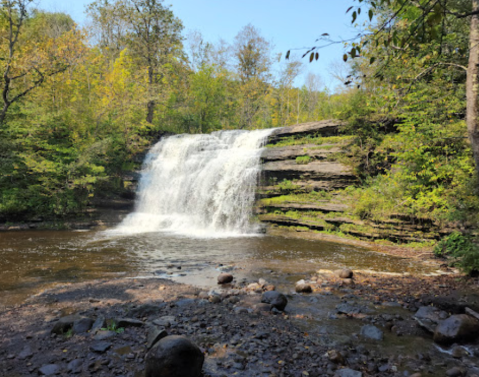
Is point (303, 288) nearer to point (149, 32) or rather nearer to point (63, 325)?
point (63, 325)

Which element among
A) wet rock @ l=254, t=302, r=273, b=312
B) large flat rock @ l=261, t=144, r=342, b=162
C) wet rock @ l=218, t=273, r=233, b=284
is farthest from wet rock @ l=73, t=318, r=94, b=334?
large flat rock @ l=261, t=144, r=342, b=162

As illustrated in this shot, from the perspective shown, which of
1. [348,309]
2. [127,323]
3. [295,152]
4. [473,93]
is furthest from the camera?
[295,152]

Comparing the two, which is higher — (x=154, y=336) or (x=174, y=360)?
(x=174, y=360)

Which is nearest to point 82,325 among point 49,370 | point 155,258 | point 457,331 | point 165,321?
point 49,370

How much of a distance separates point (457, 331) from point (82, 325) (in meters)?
4.73

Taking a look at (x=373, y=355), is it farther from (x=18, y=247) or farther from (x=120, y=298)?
(x=18, y=247)

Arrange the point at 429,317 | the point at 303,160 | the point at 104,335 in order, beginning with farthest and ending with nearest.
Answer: the point at 303,160 < the point at 429,317 < the point at 104,335

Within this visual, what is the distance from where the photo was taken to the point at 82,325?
356 centimetres

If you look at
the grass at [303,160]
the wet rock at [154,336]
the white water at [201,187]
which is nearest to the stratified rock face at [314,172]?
the grass at [303,160]

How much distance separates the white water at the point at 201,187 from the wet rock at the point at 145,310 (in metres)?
8.47

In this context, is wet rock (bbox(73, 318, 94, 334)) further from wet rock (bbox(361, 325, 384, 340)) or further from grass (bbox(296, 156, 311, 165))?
grass (bbox(296, 156, 311, 165))

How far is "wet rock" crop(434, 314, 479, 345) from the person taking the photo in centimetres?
345

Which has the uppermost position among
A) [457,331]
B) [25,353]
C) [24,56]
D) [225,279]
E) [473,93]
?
[24,56]

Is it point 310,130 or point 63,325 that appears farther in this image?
point 310,130
